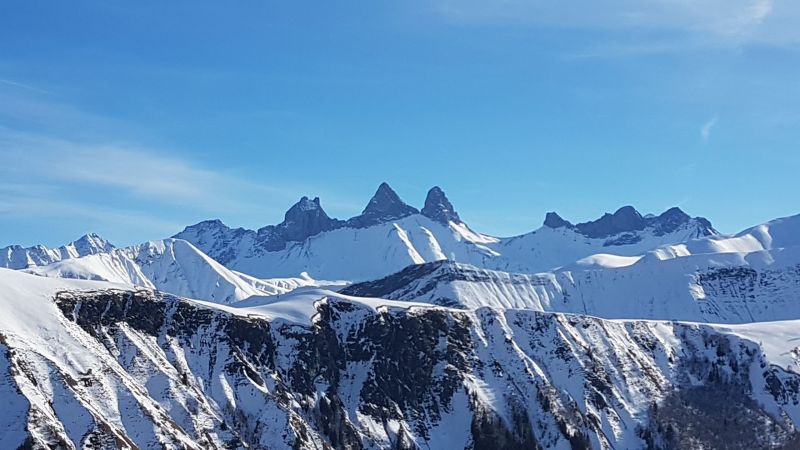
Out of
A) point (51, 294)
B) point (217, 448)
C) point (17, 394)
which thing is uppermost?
point (51, 294)

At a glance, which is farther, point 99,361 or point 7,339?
point 99,361

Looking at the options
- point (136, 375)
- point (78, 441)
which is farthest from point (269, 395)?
point (78, 441)

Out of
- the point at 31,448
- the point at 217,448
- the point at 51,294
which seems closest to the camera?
the point at 31,448

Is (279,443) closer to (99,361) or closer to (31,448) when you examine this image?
(99,361)

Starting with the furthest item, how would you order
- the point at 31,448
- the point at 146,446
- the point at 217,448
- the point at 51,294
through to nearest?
the point at 51,294 < the point at 217,448 < the point at 146,446 < the point at 31,448

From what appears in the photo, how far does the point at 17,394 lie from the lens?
155125mm

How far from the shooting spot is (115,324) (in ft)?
639

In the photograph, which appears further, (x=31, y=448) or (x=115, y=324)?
(x=115, y=324)

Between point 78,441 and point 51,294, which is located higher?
point 51,294

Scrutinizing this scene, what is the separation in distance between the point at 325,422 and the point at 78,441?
59.7 metres

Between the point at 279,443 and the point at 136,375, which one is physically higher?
the point at 136,375

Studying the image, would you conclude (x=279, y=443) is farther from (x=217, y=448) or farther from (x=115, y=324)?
(x=115, y=324)

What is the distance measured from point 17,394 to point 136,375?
103 feet

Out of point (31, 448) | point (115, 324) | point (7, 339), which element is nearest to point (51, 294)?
point (115, 324)
